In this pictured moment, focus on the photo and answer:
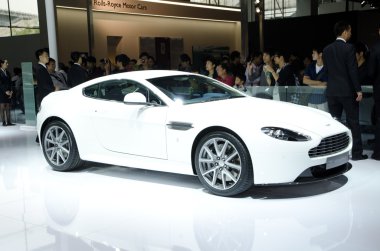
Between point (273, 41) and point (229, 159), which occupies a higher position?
point (273, 41)

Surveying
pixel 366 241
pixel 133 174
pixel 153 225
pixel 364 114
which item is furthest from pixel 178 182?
pixel 364 114

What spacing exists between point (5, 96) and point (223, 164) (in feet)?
27.1

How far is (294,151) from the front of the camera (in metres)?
Result: 4.18

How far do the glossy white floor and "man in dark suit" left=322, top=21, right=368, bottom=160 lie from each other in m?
0.53

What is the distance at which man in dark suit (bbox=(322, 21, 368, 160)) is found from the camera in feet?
18.9

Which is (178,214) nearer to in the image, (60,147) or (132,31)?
(60,147)

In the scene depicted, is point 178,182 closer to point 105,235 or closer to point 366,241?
point 105,235

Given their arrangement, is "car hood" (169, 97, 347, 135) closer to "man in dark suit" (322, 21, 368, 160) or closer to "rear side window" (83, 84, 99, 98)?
"man in dark suit" (322, 21, 368, 160)

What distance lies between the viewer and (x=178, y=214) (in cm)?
419

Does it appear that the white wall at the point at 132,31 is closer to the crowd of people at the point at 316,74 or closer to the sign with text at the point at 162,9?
the sign with text at the point at 162,9

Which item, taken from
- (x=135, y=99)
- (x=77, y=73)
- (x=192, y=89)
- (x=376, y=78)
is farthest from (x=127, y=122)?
(x=77, y=73)

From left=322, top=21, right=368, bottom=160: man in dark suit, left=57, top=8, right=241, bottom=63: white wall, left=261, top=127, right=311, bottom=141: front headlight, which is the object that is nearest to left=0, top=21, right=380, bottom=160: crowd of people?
left=322, top=21, right=368, bottom=160: man in dark suit

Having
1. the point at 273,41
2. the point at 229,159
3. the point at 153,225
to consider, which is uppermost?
the point at 273,41

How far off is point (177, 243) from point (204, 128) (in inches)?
54.6
